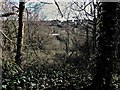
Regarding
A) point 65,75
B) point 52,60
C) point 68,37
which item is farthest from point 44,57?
point 65,75

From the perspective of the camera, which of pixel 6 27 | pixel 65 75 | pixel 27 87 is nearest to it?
pixel 27 87

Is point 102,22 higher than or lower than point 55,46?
higher

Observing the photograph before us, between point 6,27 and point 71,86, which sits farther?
point 6,27

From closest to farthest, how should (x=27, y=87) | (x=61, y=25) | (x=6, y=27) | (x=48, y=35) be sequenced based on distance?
1. (x=27, y=87)
2. (x=6, y=27)
3. (x=61, y=25)
4. (x=48, y=35)

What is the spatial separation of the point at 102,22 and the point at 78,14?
232 inches

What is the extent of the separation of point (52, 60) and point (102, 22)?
7.40 m

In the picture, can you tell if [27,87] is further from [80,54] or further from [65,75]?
[80,54]

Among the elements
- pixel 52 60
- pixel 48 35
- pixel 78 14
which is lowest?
pixel 52 60

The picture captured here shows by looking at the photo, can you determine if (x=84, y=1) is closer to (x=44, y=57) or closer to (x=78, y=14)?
(x=78, y=14)

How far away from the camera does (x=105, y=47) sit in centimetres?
761

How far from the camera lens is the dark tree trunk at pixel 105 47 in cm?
747

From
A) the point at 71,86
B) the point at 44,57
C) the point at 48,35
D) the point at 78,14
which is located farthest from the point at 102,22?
the point at 48,35

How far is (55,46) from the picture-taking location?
654 inches

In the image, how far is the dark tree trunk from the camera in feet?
24.5
